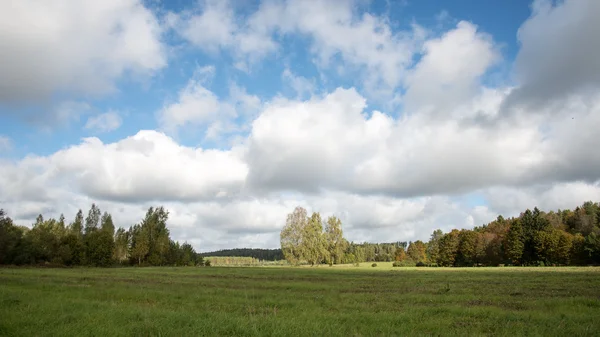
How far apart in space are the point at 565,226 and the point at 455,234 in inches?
1357

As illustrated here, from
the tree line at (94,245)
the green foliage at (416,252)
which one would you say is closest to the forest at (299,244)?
the tree line at (94,245)

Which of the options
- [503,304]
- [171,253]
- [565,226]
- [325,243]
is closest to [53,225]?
[171,253]

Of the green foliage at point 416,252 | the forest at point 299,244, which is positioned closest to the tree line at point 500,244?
the forest at point 299,244

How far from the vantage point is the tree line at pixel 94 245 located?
8350 cm

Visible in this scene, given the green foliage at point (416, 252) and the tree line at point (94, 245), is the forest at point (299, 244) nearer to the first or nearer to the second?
the tree line at point (94, 245)

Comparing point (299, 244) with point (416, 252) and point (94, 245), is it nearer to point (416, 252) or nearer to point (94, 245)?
point (94, 245)

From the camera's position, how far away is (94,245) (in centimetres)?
9306

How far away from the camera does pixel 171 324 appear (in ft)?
38.6

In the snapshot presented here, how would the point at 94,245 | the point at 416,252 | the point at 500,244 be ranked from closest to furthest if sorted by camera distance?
the point at 94,245
the point at 500,244
the point at 416,252

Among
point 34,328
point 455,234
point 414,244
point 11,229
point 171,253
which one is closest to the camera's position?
point 34,328

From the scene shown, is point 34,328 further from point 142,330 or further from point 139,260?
point 139,260

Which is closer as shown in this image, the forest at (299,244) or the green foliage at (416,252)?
the forest at (299,244)

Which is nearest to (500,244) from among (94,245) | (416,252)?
(416,252)

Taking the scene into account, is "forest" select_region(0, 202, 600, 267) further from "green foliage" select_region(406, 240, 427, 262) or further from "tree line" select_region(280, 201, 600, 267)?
"green foliage" select_region(406, 240, 427, 262)
